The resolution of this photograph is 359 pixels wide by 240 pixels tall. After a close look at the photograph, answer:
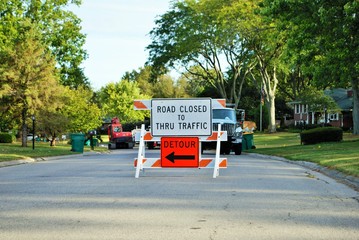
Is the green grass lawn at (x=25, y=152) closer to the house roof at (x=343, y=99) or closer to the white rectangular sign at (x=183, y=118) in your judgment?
the white rectangular sign at (x=183, y=118)

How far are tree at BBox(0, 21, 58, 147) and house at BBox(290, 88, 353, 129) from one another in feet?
143

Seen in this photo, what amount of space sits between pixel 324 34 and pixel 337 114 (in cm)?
5462

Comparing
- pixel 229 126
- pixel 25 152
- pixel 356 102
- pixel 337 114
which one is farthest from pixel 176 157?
pixel 337 114

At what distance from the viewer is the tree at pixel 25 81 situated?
45688 mm

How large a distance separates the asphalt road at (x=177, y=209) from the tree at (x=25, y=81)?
31.0 m

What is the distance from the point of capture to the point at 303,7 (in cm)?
3431

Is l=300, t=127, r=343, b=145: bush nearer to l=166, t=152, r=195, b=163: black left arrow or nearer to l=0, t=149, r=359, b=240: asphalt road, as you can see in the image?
l=0, t=149, r=359, b=240: asphalt road

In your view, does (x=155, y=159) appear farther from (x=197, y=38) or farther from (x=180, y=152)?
(x=197, y=38)

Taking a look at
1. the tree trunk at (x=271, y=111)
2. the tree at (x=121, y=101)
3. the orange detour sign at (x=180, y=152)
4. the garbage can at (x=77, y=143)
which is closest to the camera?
the orange detour sign at (x=180, y=152)

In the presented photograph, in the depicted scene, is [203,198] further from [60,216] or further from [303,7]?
[303,7]

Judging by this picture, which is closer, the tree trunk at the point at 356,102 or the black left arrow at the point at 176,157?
the black left arrow at the point at 176,157

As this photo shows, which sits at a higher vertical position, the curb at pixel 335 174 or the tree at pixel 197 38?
the tree at pixel 197 38

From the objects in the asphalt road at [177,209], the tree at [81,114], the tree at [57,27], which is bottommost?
the asphalt road at [177,209]

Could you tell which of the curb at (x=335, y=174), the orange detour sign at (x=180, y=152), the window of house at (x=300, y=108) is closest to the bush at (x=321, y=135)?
the curb at (x=335, y=174)
